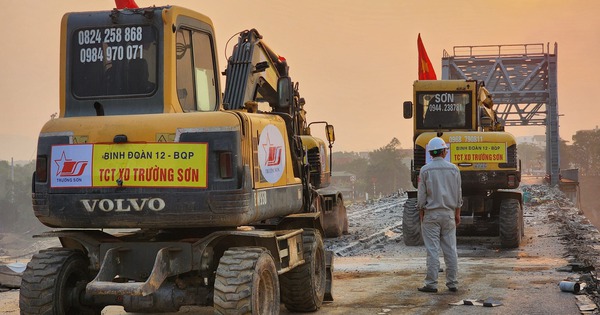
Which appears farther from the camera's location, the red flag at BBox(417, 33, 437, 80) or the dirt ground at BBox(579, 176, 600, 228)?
the dirt ground at BBox(579, 176, 600, 228)

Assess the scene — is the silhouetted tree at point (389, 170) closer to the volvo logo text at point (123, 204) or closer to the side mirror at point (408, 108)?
the side mirror at point (408, 108)

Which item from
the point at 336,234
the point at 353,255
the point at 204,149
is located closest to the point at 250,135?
the point at 204,149

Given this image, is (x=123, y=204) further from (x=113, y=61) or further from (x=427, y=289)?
(x=427, y=289)

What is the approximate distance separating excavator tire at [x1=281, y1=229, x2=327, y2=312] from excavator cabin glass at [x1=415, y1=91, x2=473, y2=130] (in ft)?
34.3

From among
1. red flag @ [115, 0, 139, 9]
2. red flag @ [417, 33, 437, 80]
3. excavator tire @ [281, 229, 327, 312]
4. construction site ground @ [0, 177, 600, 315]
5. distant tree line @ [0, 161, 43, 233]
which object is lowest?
distant tree line @ [0, 161, 43, 233]

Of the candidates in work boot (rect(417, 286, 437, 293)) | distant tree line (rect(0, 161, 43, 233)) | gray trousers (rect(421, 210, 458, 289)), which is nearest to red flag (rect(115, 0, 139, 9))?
gray trousers (rect(421, 210, 458, 289))

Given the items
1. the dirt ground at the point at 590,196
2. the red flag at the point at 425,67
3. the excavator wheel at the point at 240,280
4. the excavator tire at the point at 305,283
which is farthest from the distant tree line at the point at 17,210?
the excavator wheel at the point at 240,280

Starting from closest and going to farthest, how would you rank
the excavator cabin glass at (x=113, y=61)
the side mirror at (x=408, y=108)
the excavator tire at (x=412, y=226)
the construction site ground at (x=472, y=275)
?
the excavator cabin glass at (x=113, y=61)
the construction site ground at (x=472, y=275)
the excavator tire at (x=412, y=226)
the side mirror at (x=408, y=108)

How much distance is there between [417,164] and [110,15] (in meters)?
11.2

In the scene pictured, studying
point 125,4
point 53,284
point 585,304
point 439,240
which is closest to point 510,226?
point 439,240

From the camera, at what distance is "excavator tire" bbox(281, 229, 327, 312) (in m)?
9.91

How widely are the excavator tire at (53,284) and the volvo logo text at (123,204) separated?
0.75m

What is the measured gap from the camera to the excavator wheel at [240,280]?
769cm

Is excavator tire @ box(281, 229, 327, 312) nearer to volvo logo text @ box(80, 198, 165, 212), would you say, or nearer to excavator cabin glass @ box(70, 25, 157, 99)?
volvo logo text @ box(80, 198, 165, 212)
